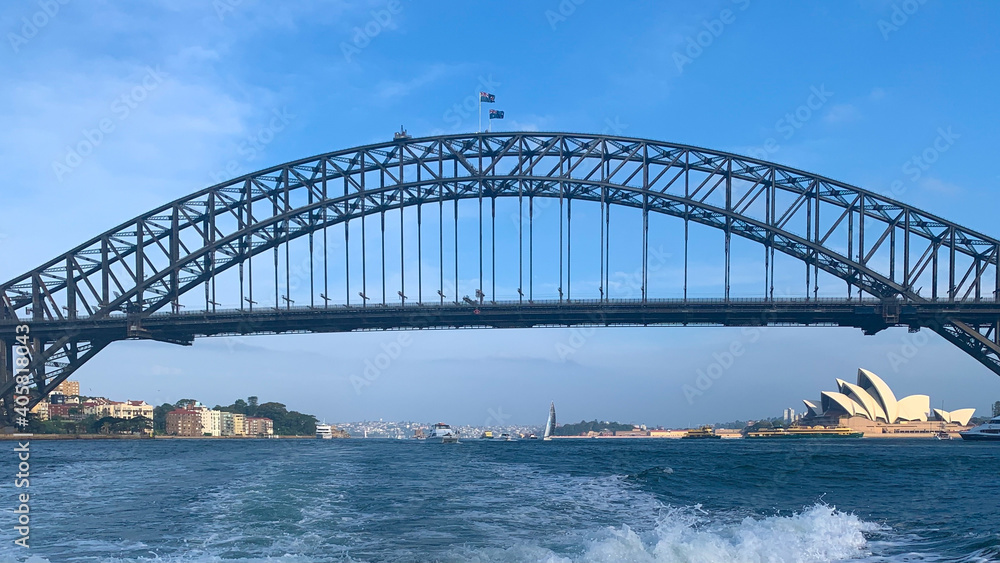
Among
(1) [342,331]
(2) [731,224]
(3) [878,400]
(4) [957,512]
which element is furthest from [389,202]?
(3) [878,400]

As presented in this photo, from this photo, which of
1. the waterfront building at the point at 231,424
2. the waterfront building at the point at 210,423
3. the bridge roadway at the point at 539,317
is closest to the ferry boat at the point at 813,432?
the bridge roadway at the point at 539,317

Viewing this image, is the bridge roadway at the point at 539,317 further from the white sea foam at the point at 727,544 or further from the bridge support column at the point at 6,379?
the white sea foam at the point at 727,544

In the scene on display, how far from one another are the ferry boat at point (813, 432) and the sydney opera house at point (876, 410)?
1747 millimetres

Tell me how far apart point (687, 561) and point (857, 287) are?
53003 millimetres

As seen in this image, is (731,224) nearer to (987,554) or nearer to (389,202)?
(389,202)

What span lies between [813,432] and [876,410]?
932cm

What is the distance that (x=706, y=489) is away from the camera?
2673 cm

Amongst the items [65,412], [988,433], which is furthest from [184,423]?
[988,433]

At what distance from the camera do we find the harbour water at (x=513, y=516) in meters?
15.5

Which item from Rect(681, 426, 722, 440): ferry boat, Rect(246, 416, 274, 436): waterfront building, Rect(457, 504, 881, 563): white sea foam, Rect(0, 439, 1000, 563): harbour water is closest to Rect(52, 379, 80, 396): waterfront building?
Rect(246, 416, 274, 436): waterfront building

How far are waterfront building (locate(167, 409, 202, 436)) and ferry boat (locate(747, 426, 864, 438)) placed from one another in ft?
299

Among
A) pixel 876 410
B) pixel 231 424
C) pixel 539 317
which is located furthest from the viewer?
pixel 231 424

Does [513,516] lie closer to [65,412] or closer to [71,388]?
[65,412]

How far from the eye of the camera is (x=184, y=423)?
134m
